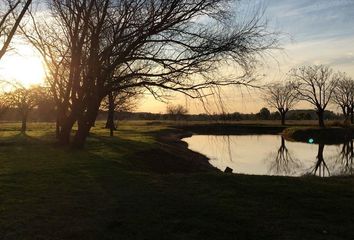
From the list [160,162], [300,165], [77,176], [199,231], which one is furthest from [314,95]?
[199,231]

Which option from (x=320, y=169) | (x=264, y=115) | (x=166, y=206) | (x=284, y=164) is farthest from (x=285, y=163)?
(x=264, y=115)

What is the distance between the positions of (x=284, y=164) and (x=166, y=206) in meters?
22.1

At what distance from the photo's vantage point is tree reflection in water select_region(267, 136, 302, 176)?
86.1 ft

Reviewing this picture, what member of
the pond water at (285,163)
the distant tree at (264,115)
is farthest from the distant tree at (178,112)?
the distant tree at (264,115)

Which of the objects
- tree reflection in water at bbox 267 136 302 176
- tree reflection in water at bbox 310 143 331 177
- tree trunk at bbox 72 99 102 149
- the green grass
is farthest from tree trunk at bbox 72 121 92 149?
tree reflection in water at bbox 310 143 331 177

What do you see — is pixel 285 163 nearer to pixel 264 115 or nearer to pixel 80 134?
pixel 80 134

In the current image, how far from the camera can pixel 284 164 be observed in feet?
101

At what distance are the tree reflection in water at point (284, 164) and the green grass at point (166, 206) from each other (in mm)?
12483

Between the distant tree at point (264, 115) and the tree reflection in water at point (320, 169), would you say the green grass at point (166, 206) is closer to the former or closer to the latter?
the tree reflection in water at point (320, 169)

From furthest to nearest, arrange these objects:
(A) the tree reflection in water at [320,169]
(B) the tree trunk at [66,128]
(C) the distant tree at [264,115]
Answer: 1. (C) the distant tree at [264,115]
2. (A) the tree reflection in water at [320,169]
3. (B) the tree trunk at [66,128]

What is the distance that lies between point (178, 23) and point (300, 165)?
50.8ft

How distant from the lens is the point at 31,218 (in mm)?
8891

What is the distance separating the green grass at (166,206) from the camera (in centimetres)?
805

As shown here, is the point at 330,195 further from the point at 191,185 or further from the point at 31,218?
the point at 31,218
